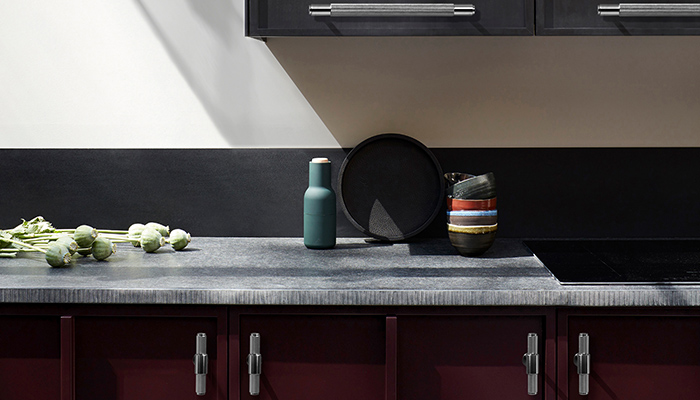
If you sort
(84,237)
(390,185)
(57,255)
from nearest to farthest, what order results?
1. (57,255)
2. (84,237)
3. (390,185)

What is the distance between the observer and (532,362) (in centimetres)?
136

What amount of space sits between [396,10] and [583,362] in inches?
39.9

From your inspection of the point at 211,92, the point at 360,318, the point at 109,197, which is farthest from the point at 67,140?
the point at 360,318

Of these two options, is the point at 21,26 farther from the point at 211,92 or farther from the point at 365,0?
the point at 365,0

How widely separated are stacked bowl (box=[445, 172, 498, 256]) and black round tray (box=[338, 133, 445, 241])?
33cm

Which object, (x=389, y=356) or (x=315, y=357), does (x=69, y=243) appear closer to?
(x=315, y=357)

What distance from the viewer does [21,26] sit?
207 cm

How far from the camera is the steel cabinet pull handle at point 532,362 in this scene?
4.46 feet

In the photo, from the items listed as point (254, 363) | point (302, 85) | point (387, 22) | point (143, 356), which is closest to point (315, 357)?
point (254, 363)

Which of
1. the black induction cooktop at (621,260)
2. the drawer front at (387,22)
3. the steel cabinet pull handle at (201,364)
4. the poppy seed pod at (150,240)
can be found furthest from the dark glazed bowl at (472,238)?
the poppy seed pod at (150,240)

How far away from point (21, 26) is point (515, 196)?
6.04ft

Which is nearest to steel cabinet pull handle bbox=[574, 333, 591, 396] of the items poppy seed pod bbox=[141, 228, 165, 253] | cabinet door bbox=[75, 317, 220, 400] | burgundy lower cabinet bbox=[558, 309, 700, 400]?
burgundy lower cabinet bbox=[558, 309, 700, 400]

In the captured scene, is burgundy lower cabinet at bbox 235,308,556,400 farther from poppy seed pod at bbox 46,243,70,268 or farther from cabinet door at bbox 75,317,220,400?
poppy seed pod at bbox 46,243,70,268

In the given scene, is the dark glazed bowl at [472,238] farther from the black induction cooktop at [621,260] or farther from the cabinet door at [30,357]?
Answer: the cabinet door at [30,357]
